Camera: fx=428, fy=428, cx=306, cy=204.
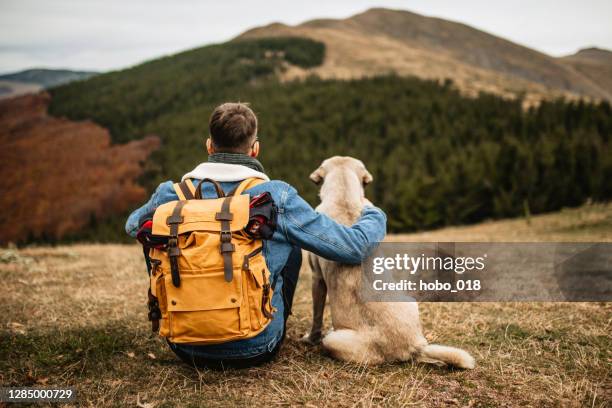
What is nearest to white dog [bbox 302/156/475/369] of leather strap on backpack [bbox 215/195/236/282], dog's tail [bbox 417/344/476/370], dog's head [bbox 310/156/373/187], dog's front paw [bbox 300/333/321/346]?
dog's tail [bbox 417/344/476/370]

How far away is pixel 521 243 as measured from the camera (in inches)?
434

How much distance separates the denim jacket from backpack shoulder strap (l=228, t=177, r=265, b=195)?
45mm

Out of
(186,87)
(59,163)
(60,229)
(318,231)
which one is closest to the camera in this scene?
(318,231)

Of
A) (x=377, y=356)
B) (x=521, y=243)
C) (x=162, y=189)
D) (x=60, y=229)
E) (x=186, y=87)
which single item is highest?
(x=186, y=87)

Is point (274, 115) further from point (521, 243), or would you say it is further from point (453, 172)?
point (521, 243)

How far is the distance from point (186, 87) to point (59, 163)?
122 ft

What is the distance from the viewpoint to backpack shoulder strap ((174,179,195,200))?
3.02m

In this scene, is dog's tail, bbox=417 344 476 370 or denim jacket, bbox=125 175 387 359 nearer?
denim jacket, bbox=125 175 387 359

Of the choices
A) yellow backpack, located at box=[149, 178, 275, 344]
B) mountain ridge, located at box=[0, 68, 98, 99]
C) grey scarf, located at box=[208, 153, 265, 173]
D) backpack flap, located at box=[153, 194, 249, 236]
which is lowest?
yellow backpack, located at box=[149, 178, 275, 344]

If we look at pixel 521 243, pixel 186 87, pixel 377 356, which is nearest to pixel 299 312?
pixel 377 356

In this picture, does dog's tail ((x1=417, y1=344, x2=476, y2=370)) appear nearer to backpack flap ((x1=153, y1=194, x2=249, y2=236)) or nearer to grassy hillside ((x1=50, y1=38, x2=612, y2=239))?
backpack flap ((x1=153, y1=194, x2=249, y2=236))

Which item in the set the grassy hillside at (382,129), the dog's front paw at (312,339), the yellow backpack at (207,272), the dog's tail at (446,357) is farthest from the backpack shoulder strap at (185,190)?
the grassy hillside at (382,129)

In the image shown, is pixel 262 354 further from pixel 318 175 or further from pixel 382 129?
pixel 382 129

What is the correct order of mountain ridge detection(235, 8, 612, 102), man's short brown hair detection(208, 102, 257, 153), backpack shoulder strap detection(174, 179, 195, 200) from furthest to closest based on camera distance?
mountain ridge detection(235, 8, 612, 102), man's short brown hair detection(208, 102, 257, 153), backpack shoulder strap detection(174, 179, 195, 200)
